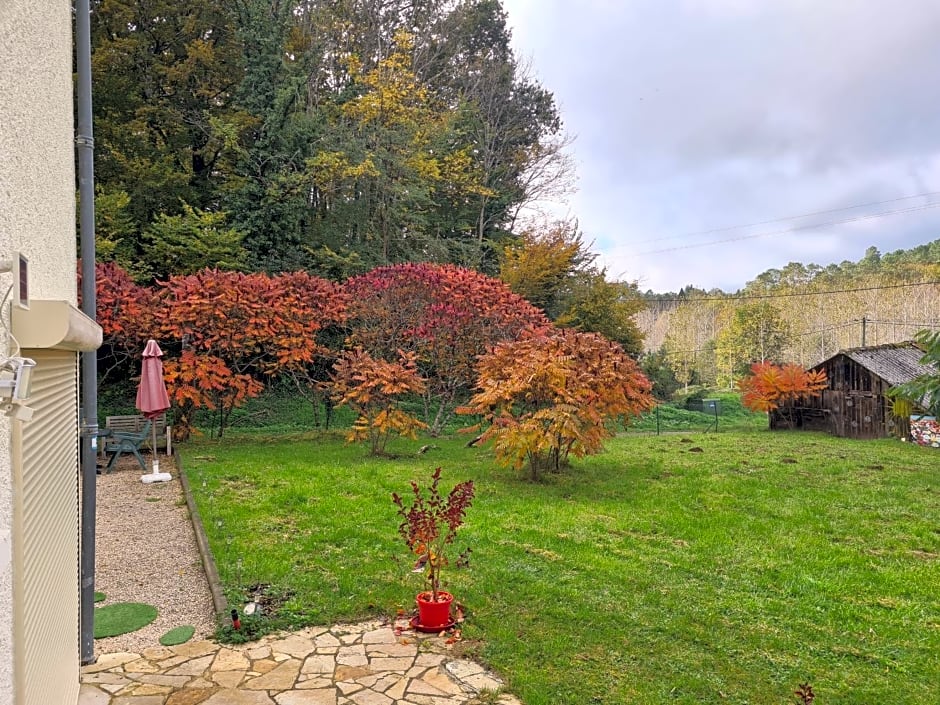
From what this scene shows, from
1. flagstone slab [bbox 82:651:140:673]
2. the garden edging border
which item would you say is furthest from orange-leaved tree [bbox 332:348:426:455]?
flagstone slab [bbox 82:651:140:673]

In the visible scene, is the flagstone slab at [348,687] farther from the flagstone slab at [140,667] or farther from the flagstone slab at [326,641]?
the flagstone slab at [140,667]

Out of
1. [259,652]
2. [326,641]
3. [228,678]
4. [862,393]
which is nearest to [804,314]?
Answer: [862,393]

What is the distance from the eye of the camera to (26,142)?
6.56ft

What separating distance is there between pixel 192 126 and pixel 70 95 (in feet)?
52.5

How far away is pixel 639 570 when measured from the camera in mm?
5492

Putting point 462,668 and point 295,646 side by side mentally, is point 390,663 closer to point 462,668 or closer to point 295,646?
point 462,668

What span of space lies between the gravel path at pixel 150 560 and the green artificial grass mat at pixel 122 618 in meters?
0.06

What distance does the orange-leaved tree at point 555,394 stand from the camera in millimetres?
8555

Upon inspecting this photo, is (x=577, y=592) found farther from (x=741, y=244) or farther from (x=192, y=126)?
(x=741, y=244)

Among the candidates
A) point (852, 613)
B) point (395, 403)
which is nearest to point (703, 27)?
point (395, 403)

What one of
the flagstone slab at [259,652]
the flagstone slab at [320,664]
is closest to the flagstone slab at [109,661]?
the flagstone slab at [259,652]

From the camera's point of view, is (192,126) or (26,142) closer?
(26,142)

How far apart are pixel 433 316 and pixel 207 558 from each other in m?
8.20

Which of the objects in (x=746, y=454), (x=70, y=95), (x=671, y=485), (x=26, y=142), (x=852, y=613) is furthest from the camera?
(x=746, y=454)
